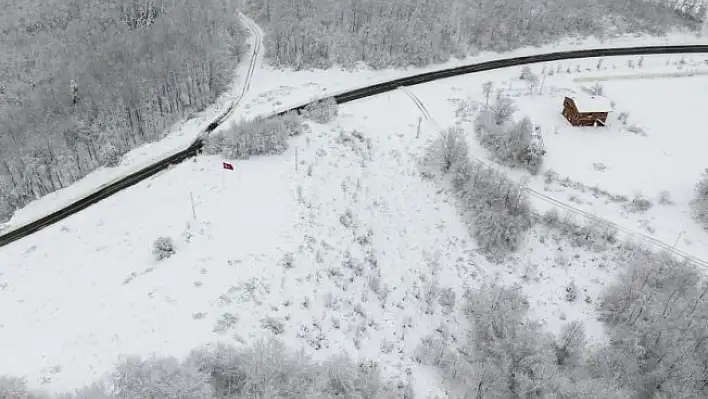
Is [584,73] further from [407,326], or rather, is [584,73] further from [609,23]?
[407,326]

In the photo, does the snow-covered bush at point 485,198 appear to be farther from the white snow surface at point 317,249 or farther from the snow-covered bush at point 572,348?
the snow-covered bush at point 572,348

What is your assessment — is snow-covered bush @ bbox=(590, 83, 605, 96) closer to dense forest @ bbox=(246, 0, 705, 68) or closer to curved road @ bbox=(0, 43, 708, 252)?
curved road @ bbox=(0, 43, 708, 252)

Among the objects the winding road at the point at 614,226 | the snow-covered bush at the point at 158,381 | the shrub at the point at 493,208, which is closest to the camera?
the snow-covered bush at the point at 158,381

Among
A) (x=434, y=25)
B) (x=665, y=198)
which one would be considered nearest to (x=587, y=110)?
(x=665, y=198)

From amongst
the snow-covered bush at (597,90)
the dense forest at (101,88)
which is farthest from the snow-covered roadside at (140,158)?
the snow-covered bush at (597,90)

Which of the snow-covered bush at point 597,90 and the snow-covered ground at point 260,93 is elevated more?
the snow-covered bush at point 597,90

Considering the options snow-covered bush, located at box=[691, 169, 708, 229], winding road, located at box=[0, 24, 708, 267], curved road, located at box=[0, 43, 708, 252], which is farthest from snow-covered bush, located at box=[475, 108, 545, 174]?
snow-covered bush, located at box=[691, 169, 708, 229]
